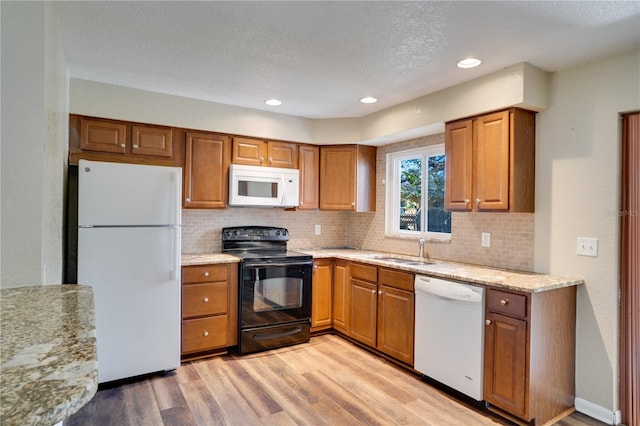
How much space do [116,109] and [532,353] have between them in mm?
3575

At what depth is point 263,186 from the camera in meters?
3.81

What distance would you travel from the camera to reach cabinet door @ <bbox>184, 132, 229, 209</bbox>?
3.45 meters

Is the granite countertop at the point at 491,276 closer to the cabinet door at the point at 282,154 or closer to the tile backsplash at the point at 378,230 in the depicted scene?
the tile backsplash at the point at 378,230

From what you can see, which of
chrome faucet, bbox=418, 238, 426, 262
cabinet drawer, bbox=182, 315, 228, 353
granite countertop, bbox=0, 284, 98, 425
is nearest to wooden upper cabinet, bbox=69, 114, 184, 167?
cabinet drawer, bbox=182, 315, 228, 353

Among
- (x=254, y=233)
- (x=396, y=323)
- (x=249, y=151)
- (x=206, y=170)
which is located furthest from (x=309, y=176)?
(x=396, y=323)

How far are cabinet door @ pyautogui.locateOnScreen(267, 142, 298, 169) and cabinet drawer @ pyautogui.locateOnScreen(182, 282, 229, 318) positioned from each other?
1390mm

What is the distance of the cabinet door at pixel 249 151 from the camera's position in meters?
3.69

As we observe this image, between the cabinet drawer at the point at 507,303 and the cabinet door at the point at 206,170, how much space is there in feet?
8.21

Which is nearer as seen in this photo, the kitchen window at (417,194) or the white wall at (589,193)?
the white wall at (589,193)

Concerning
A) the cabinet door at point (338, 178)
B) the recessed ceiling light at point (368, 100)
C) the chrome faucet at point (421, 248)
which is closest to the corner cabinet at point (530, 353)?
the chrome faucet at point (421, 248)

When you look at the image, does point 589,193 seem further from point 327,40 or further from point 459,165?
point 327,40

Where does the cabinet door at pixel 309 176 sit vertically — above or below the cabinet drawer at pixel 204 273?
above

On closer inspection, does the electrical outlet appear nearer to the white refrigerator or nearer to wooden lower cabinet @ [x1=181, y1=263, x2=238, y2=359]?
wooden lower cabinet @ [x1=181, y1=263, x2=238, y2=359]

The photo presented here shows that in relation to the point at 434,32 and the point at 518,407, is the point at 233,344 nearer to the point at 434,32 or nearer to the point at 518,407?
the point at 518,407
